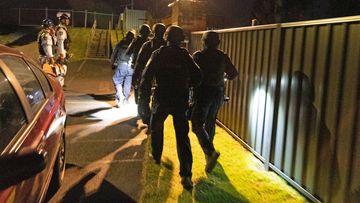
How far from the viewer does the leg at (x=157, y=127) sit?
16.3 ft

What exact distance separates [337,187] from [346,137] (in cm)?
53

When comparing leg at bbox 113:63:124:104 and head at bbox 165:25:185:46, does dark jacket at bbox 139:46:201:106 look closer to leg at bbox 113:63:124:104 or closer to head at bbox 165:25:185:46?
head at bbox 165:25:185:46

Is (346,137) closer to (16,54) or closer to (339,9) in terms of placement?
(16,54)

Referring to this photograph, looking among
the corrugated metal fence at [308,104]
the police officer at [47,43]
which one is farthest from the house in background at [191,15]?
the corrugated metal fence at [308,104]

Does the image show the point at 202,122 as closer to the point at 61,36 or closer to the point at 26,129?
the point at 26,129

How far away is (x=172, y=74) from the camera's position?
4.78 m

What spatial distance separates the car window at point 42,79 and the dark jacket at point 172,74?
118 cm

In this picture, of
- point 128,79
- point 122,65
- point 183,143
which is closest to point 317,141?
point 183,143

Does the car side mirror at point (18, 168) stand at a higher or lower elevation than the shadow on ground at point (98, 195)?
higher

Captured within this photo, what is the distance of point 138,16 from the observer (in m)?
34.0

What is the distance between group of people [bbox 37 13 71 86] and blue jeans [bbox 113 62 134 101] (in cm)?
140

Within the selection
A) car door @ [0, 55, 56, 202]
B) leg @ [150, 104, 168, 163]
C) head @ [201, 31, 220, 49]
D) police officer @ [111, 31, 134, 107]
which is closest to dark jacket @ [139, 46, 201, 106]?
leg @ [150, 104, 168, 163]

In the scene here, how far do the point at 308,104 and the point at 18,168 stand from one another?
333 centimetres

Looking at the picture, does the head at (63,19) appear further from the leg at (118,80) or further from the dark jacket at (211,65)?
the dark jacket at (211,65)
